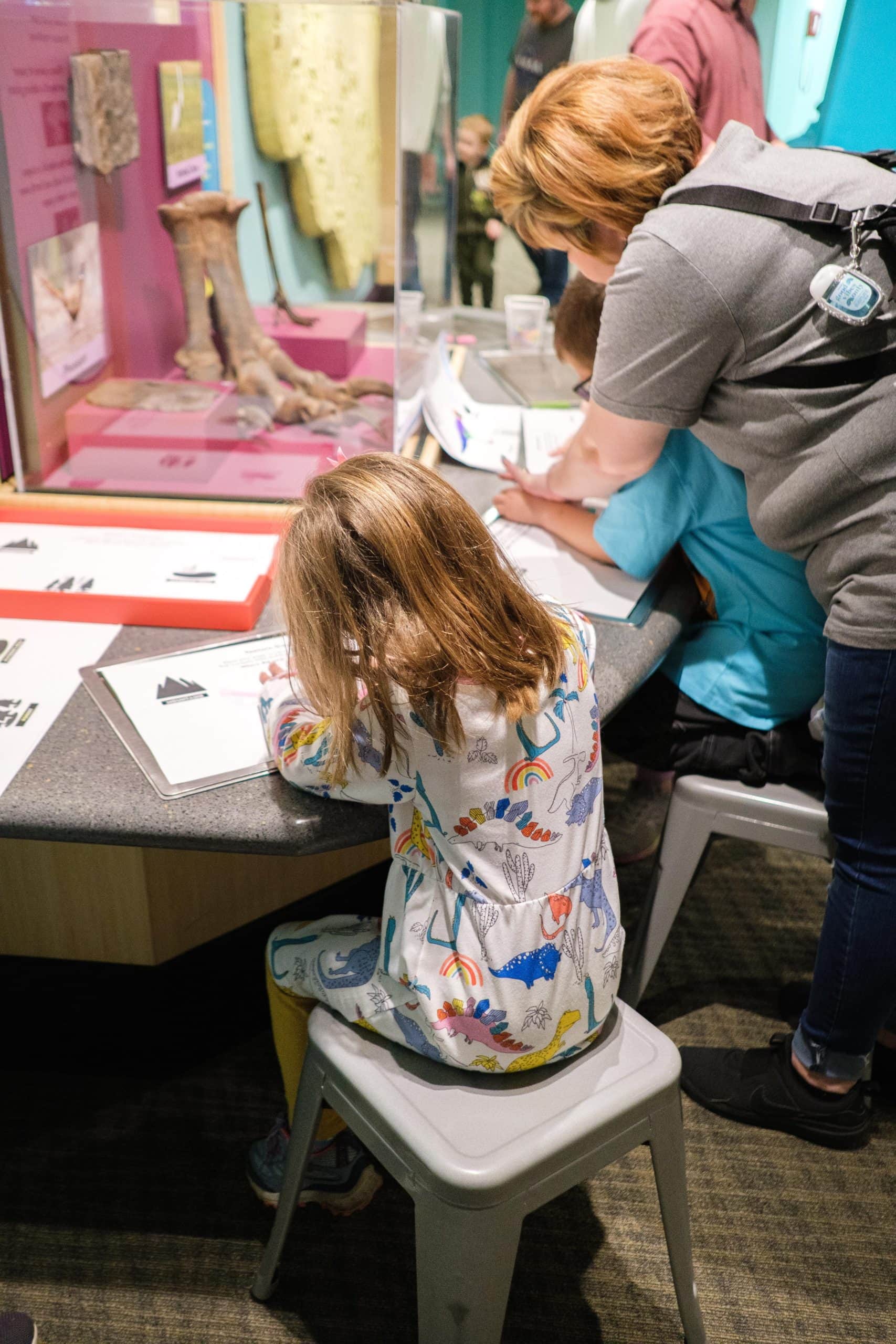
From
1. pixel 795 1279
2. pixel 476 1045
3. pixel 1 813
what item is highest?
pixel 1 813

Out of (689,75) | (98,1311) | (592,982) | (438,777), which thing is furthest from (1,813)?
(689,75)

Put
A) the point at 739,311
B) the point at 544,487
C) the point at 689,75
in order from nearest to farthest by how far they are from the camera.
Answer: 1. the point at 739,311
2. the point at 544,487
3. the point at 689,75

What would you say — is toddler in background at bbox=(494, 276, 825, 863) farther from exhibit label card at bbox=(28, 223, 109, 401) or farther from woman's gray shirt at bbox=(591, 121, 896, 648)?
exhibit label card at bbox=(28, 223, 109, 401)

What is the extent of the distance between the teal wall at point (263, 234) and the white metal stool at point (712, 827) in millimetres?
850

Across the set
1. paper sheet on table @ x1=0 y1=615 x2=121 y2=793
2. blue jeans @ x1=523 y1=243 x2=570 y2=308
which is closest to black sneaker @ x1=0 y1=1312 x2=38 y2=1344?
paper sheet on table @ x1=0 y1=615 x2=121 y2=793

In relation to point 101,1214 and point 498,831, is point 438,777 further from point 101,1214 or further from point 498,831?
point 101,1214

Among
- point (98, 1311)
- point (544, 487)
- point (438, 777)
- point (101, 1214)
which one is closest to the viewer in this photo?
point (438, 777)

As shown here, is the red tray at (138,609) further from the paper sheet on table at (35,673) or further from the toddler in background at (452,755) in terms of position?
the toddler in background at (452,755)

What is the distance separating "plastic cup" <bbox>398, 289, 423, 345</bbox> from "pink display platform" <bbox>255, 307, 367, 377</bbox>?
0.22ft

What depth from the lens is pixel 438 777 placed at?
97 centimetres

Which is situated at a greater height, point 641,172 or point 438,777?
point 641,172

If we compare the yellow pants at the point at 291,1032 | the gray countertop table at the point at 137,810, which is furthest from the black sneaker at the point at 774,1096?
the gray countertop table at the point at 137,810

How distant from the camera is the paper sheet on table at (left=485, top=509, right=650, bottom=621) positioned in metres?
1.41

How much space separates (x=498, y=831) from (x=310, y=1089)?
1.25ft
